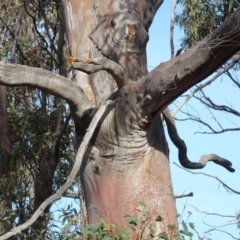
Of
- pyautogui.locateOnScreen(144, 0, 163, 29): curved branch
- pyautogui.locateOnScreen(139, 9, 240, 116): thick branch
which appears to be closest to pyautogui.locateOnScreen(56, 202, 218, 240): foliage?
pyautogui.locateOnScreen(139, 9, 240, 116): thick branch

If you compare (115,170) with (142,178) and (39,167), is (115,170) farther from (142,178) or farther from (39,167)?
(39,167)

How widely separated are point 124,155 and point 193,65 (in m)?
0.74

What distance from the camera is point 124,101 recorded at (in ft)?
13.1

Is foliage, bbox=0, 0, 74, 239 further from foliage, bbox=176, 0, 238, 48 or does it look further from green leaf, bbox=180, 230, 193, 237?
green leaf, bbox=180, 230, 193, 237

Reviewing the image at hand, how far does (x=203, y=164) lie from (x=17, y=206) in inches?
125

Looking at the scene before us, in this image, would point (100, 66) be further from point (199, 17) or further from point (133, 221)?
point (199, 17)

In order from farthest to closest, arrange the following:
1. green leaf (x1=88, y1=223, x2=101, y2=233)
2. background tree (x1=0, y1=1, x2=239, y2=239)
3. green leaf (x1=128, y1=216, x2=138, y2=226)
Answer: background tree (x1=0, y1=1, x2=239, y2=239)
green leaf (x1=128, y1=216, x2=138, y2=226)
green leaf (x1=88, y1=223, x2=101, y2=233)

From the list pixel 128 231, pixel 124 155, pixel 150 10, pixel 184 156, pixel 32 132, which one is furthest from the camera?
pixel 32 132

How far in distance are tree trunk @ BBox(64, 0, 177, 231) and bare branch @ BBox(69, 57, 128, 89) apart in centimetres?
11

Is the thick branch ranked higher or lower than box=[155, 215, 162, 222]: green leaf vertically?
higher

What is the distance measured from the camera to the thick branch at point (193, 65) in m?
3.43

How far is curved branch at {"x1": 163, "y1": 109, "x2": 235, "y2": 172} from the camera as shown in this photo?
177 inches

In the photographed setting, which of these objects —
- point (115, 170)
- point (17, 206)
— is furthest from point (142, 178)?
point (17, 206)

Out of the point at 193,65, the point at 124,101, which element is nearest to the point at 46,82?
the point at 124,101
